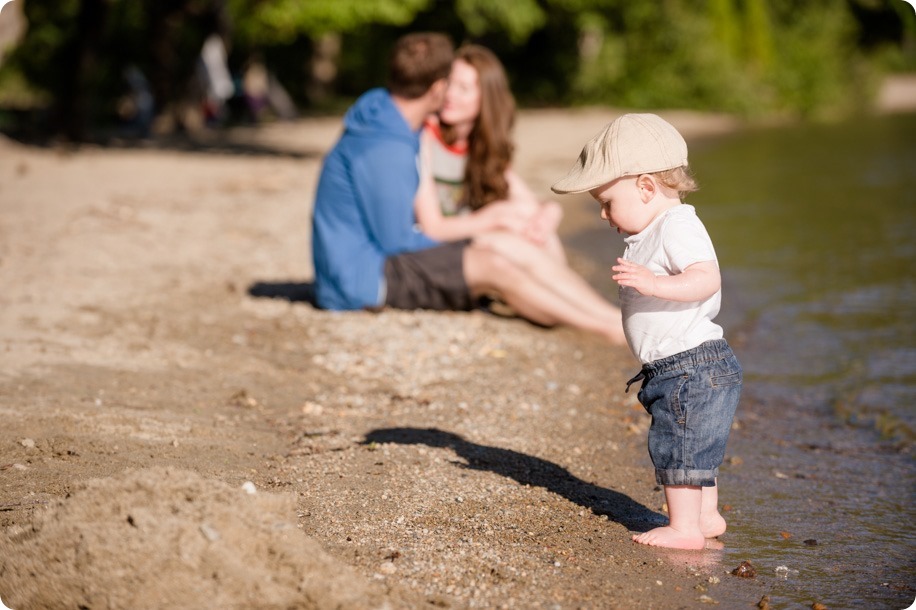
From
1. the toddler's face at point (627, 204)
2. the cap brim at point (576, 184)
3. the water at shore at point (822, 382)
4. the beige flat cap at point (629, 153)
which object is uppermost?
the beige flat cap at point (629, 153)

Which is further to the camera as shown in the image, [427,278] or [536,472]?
[427,278]

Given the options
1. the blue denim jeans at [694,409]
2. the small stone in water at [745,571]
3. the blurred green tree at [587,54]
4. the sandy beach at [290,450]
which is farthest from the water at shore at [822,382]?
the blurred green tree at [587,54]

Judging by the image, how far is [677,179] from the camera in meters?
3.50

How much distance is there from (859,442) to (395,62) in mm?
3466

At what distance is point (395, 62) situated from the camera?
6484 millimetres

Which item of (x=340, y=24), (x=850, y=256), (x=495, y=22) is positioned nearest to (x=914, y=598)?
(x=850, y=256)

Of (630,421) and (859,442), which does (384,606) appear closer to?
(630,421)

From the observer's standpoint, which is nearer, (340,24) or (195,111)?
(340,24)

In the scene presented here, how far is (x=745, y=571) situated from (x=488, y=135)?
4096 millimetres

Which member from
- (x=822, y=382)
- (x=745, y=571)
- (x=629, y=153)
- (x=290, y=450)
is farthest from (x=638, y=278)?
(x=822, y=382)

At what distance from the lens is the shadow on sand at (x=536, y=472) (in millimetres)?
3989

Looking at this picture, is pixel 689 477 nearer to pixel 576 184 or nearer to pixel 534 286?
pixel 576 184

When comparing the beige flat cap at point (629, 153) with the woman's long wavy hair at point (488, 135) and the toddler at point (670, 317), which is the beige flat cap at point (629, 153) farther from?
the woman's long wavy hair at point (488, 135)

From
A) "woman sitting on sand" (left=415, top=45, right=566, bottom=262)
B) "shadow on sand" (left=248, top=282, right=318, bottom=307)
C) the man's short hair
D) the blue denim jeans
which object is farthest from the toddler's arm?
"shadow on sand" (left=248, top=282, right=318, bottom=307)
